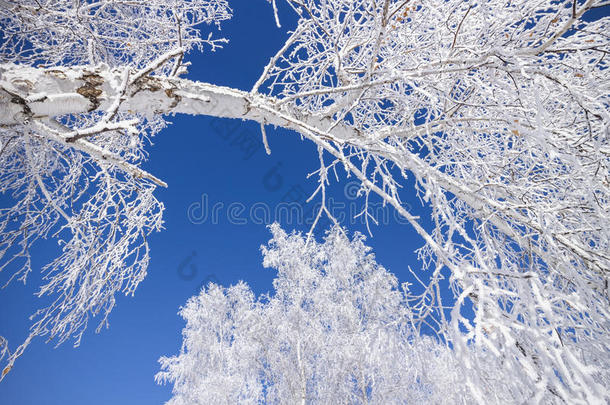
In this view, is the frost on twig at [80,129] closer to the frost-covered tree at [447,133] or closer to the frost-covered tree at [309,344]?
the frost-covered tree at [447,133]

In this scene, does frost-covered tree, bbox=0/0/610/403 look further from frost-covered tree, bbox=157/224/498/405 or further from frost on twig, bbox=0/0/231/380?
frost-covered tree, bbox=157/224/498/405

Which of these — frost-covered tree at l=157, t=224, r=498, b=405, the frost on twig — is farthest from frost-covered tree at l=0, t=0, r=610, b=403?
frost-covered tree at l=157, t=224, r=498, b=405

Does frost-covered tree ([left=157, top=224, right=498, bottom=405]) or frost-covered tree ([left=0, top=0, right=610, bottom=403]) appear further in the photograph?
frost-covered tree ([left=157, top=224, right=498, bottom=405])

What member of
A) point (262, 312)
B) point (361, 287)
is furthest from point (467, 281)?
point (262, 312)

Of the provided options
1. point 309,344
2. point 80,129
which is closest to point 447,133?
point 80,129

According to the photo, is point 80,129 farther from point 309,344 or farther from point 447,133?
point 309,344

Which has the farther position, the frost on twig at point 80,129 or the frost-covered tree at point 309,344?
the frost-covered tree at point 309,344

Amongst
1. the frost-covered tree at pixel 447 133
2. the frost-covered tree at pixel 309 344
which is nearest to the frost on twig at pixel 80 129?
the frost-covered tree at pixel 447 133

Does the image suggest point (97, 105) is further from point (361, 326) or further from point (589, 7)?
point (361, 326)

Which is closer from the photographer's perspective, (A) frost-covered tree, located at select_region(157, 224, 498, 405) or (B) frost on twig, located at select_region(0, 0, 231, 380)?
(B) frost on twig, located at select_region(0, 0, 231, 380)

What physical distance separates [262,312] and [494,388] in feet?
28.1

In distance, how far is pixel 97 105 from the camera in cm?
152

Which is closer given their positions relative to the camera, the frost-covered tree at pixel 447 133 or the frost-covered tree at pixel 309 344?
the frost-covered tree at pixel 447 133

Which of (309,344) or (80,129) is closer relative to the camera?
(80,129)
